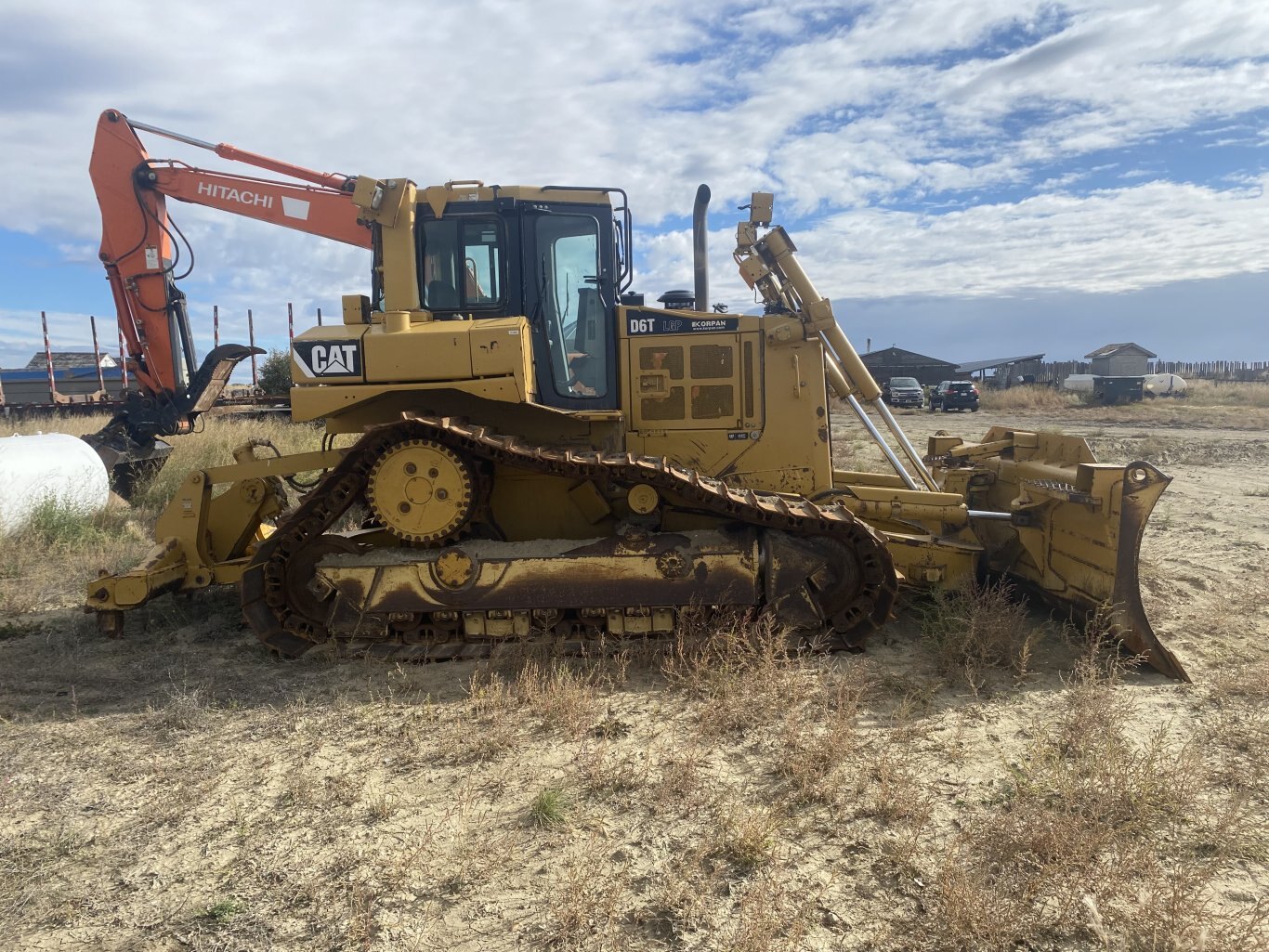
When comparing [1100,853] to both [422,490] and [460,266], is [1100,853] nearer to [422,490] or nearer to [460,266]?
[422,490]

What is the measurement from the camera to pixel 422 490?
5.08m

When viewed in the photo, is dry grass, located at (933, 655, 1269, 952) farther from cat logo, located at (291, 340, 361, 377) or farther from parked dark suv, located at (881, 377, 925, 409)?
parked dark suv, located at (881, 377, 925, 409)

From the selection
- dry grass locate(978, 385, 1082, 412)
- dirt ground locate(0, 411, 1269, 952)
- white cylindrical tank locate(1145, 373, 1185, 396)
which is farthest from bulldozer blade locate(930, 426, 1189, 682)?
white cylindrical tank locate(1145, 373, 1185, 396)

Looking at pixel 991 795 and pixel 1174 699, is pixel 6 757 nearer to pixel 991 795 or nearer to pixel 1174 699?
pixel 991 795

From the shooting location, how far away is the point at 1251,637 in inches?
219

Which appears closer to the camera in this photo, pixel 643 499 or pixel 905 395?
pixel 643 499

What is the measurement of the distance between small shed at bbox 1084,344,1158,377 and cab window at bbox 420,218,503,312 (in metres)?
63.1

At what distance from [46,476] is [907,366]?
52.7 meters

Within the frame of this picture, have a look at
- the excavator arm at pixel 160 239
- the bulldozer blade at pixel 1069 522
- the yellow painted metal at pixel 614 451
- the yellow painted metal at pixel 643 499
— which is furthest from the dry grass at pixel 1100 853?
the excavator arm at pixel 160 239

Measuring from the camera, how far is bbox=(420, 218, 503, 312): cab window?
5.76m

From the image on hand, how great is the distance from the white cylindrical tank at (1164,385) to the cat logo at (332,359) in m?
47.2

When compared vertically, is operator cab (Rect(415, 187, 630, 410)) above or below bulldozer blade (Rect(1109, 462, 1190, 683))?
above

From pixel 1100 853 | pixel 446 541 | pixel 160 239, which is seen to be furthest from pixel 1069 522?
pixel 160 239

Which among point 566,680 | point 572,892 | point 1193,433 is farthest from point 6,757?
point 1193,433
